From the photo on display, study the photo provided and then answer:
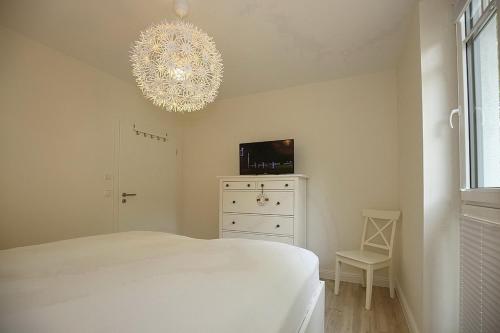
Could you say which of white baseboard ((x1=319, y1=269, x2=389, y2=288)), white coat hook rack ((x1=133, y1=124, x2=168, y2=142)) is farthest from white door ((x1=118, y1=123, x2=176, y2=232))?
white baseboard ((x1=319, y1=269, x2=389, y2=288))

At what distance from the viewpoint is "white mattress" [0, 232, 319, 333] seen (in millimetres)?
652

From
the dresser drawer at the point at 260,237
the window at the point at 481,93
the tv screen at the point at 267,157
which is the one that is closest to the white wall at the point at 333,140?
the tv screen at the point at 267,157

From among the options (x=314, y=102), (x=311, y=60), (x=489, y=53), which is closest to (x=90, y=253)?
(x=489, y=53)

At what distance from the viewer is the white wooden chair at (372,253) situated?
2230 millimetres

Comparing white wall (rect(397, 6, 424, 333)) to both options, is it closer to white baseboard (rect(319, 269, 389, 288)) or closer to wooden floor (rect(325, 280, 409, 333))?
wooden floor (rect(325, 280, 409, 333))

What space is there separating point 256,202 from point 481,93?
2.14 metres

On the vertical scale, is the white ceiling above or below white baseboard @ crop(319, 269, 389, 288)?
above

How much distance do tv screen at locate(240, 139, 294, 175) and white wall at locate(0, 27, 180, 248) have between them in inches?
64.9

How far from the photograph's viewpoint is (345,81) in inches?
120

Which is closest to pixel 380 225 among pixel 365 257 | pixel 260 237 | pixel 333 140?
pixel 365 257

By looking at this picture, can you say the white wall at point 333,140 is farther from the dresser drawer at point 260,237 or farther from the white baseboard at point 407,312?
the white baseboard at point 407,312

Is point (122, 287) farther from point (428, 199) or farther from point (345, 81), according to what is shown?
point (345, 81)

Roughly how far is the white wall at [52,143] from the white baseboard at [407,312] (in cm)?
308

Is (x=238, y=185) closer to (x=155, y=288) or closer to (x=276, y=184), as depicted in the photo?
(x=276, y=184)
